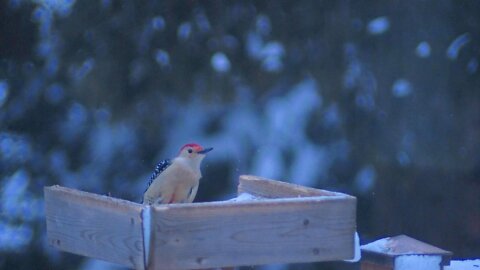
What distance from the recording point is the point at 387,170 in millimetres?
4863

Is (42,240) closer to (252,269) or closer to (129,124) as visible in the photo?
(129,124)

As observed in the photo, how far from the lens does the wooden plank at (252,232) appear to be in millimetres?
2779

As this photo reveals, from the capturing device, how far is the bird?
332 cm

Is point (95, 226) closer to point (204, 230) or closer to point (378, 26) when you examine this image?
point (204, 230)

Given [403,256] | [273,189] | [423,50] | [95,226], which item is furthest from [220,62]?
[95,226]

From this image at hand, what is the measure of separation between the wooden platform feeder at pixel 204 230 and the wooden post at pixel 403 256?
2.44 ft

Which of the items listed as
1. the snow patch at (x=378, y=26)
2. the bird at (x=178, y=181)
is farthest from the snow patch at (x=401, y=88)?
the bird at (x=178, y=181)

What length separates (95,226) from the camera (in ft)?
9.87

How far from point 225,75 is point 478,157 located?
162 cm

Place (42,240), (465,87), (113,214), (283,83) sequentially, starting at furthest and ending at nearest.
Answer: (465,87), (283,83), (42,240), (113,214)

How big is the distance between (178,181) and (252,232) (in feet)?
1.64

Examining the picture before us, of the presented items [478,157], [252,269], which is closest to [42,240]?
[252,269]

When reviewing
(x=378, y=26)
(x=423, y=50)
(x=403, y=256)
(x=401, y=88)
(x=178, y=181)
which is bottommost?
Result: (x=403, y=256)

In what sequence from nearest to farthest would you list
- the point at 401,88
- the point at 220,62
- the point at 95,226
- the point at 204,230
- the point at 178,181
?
1. the point at 204,230
2. the point at 95,226
3. the point at 178,181
4. the point at 220,62
5. the point at 401,88
